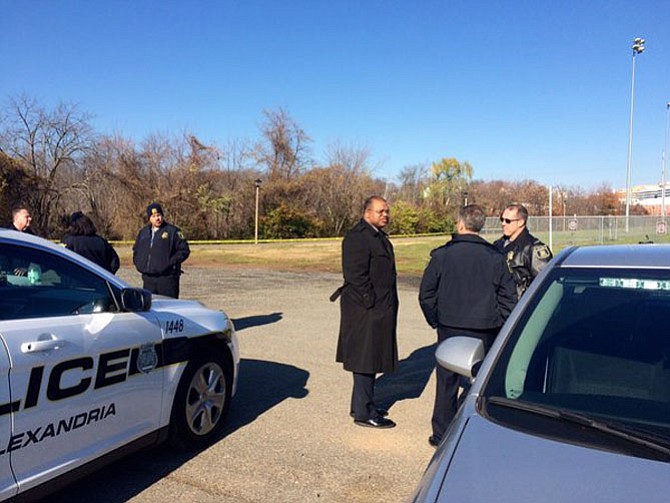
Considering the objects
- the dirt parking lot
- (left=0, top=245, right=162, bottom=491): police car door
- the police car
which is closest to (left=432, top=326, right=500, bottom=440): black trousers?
the dirt parking lot

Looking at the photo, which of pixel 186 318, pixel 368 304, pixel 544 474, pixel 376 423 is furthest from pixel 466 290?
pixel 544 474

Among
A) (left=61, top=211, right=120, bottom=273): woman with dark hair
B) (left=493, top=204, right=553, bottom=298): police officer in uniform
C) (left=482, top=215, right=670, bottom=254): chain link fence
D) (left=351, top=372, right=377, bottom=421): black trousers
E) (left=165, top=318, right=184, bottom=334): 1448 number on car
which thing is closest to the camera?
(left=165, top=318, right=184, bottom=334): 1448 number on car

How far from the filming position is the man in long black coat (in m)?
4.47

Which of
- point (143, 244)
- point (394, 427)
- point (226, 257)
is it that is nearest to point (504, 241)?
point (394, 427)

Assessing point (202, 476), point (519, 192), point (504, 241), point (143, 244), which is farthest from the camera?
point (519, 192)

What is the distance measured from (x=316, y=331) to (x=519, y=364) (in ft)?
21.1

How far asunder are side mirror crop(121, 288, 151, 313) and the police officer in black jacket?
3.32 metres

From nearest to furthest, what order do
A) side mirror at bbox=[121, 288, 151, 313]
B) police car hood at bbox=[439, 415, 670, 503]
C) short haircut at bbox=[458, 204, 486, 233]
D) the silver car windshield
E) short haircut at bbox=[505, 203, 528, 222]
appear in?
police car hood at bbox=[439, 415, 670, 503] < the silver car windshield < side mirror at bbox=[121, 288, 151, 313] < short haircut at bbox=[458, 204, 486, 233] < short haircut at bbox=[505, 203, 528, 222]

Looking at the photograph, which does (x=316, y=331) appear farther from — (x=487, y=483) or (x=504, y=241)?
(x=487, y=483)

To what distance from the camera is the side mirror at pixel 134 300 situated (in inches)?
134

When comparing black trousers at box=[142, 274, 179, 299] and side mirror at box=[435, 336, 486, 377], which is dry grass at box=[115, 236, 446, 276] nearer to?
black trousers at box=[142, 274, 179, 299]

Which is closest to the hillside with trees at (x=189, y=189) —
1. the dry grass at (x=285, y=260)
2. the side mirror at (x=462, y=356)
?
the dry grass at (x=285, y=260)

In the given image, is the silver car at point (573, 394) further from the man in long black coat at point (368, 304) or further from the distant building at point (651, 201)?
the distant building at point (651, 201)

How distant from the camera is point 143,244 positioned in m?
6.84
